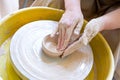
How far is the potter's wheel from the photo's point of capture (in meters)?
1.04

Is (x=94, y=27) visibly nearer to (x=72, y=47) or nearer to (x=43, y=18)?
(x=72, y=47)

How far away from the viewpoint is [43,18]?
139 cm

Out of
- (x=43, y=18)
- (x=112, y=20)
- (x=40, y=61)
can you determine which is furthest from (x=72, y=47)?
(x=43, y=18)

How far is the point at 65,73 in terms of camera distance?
1061 millimetres

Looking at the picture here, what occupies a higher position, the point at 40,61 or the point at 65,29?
the point at 65,29

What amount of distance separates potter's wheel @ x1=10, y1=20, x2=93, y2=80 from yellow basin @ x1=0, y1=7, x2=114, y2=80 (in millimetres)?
73

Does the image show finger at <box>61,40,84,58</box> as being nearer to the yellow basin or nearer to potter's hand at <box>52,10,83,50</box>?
potter's hand at <box>52,10,83,50</box>

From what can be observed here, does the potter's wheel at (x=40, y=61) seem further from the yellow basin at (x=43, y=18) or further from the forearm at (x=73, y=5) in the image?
the forearm at (x=73, y=5)

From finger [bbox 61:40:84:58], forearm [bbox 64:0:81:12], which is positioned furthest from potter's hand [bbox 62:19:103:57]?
forearm [bbox 64:0:81:12]

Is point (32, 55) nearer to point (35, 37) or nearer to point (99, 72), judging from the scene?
point (35, 37)

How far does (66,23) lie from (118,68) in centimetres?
71

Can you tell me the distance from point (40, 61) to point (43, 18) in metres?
0.40

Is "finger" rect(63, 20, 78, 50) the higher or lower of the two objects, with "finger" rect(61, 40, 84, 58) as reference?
higher

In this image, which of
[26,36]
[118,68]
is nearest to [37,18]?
[26,36]
